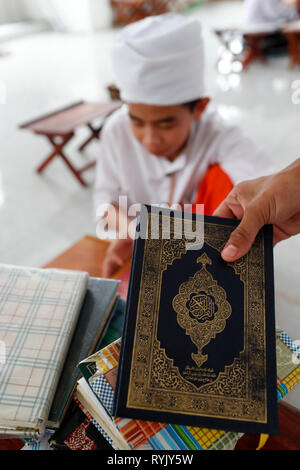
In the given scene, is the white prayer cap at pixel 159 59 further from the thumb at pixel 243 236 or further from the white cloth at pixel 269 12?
the white cloth at pixel 269 12

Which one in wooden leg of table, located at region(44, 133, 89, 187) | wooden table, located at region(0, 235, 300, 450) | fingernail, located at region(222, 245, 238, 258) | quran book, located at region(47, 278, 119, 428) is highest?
fingernail, located at region(222, 245, 238, 258)

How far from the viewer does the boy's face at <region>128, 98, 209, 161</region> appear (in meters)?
0.93

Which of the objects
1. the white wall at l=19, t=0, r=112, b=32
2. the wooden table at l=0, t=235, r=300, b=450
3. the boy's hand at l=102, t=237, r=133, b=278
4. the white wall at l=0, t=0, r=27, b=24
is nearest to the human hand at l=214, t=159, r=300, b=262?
the wooden table at l=0, t=235, r=300, b=450

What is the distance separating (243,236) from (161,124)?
0.59 metres

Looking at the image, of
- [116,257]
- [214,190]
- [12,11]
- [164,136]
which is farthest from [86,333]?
[12,11]

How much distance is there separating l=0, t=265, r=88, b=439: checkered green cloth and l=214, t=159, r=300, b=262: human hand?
27cm

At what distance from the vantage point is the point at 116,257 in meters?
0.86

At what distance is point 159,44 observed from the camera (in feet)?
2.77

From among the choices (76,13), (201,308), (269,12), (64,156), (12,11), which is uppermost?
(12,11)

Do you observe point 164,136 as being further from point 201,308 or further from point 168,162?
point 201,308

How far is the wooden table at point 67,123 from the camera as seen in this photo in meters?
2.13

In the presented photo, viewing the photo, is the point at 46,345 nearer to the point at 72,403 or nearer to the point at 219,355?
the point at 72,403

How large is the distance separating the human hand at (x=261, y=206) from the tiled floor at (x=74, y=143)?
0.23m

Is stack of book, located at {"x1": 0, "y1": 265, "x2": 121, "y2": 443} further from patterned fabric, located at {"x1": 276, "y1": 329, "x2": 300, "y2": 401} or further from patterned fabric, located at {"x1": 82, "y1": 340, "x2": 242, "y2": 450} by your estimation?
patterned fabric, located at {"x1": 276, "y1": 329, "x2": 300, "y2": 401}
